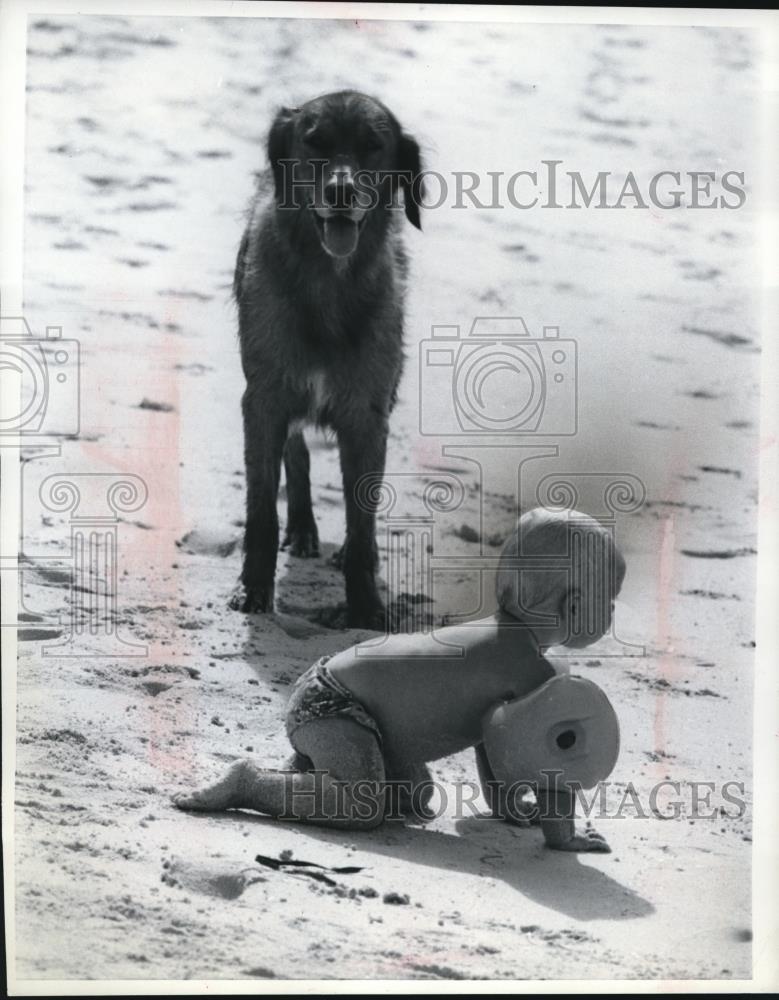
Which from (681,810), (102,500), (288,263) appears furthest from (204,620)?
(681,810)

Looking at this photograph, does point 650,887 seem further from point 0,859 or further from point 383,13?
point 383,13

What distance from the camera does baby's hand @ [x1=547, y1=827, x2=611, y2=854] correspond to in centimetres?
324

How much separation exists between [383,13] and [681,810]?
6.94ft

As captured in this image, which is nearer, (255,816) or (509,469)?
(255,816)

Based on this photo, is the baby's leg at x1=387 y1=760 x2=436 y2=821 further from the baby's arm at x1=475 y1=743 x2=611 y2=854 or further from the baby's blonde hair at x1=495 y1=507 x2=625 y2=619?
the baby's blonde hair at x1=495 y1=507 x2=625 y2=619

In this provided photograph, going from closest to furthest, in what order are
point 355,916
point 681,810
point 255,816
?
point 355,916
point 255,816
point 681,810

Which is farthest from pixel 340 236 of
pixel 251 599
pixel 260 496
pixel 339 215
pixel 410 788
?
pixel 410 788

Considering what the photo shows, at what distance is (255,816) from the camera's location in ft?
10.7

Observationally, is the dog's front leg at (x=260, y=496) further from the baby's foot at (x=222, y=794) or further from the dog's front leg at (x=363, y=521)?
the baby's foot at (x=222, y=794)

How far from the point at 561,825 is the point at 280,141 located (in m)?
1.88

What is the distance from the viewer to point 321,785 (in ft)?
10.6

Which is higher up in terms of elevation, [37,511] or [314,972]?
[37,511]

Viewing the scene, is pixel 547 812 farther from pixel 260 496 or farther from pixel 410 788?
pixel 260 496

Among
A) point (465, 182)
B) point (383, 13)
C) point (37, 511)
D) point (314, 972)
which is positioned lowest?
point (314, 972)
